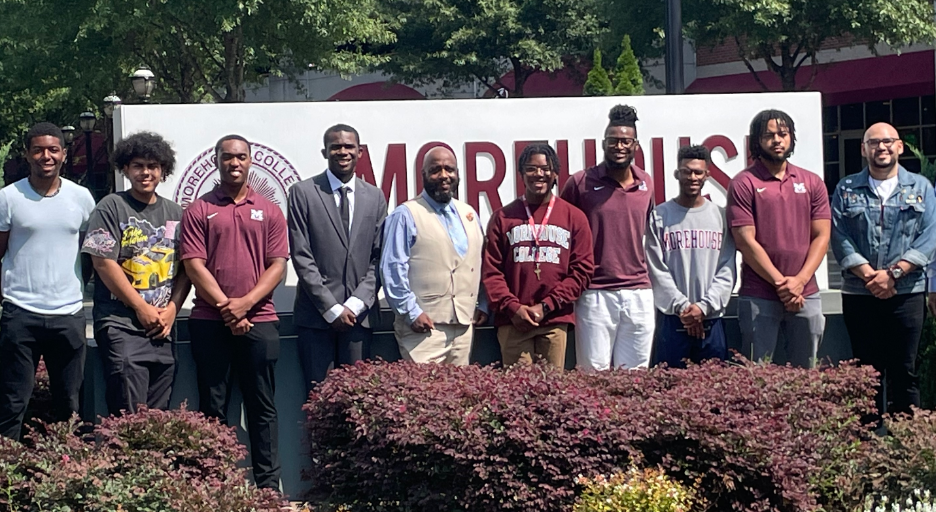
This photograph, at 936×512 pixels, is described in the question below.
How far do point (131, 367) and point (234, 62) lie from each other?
19.2m

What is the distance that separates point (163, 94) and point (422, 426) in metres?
25.6

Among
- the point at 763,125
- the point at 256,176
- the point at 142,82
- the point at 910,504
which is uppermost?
the point at 142,82

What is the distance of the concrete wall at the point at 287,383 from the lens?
6730 millimetres

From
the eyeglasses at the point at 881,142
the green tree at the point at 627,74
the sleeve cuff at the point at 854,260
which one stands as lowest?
the sleeve cuff at the point at 854,260

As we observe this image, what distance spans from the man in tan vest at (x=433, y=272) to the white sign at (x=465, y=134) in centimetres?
→ 111

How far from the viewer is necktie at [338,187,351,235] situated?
657 cm

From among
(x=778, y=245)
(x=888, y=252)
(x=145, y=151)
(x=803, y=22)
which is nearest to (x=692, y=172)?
(x=778, y=245)

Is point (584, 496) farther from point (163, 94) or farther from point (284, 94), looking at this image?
point (284, 94)

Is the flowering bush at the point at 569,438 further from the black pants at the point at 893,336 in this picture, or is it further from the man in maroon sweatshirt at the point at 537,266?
the black pants at the point at 893,336

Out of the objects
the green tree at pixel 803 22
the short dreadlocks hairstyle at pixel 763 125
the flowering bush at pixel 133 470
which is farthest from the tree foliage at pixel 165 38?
the flowering bush at pixel 133 470

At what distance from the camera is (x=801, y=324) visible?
6832 millimetres

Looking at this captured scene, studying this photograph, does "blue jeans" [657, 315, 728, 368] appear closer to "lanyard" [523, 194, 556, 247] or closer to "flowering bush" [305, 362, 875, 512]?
"lanyard" [523, 194, 556, 247]

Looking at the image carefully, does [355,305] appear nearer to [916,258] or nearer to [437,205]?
[437,205]

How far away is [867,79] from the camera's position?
28.0m
